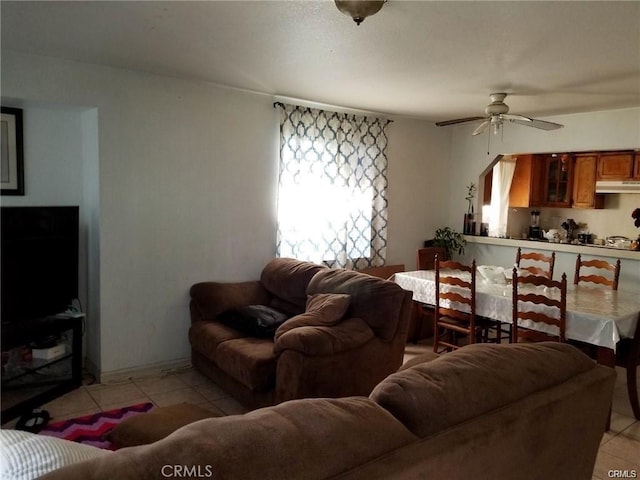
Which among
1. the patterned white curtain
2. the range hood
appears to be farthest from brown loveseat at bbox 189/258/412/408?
the range hood

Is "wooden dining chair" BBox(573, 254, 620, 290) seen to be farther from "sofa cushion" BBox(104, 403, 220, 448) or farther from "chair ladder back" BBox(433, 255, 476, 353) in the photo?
"sofa cushion" BBox(104, 403, 220, 448)

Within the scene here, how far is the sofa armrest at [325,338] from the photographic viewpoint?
9.26 ft

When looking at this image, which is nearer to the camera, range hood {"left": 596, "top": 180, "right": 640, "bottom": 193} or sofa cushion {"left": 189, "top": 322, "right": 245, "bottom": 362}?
sofa cushion {"left": 189, "top": 322, "right": 245, "bottom": 362}

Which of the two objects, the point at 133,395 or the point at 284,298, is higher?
the point at 284,298

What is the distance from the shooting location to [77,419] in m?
2.97

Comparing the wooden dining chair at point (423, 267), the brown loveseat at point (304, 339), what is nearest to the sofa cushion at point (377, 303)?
the brown loveseat at point (304, 339)

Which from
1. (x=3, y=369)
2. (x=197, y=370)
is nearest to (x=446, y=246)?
(x=197, y=370)

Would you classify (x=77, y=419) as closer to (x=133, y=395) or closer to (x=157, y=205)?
(x=133, y=395)

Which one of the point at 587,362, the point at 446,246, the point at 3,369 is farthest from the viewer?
the point at 446,246

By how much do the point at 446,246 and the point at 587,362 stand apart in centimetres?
422

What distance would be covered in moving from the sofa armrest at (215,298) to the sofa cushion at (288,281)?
6.8 inches

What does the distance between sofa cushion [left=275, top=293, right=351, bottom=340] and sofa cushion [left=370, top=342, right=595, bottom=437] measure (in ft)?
5.40

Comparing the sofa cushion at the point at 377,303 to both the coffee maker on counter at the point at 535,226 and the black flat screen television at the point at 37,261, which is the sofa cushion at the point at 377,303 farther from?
the coffee maker on counter at the point at 535,226

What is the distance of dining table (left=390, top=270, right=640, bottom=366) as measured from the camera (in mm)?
2979
